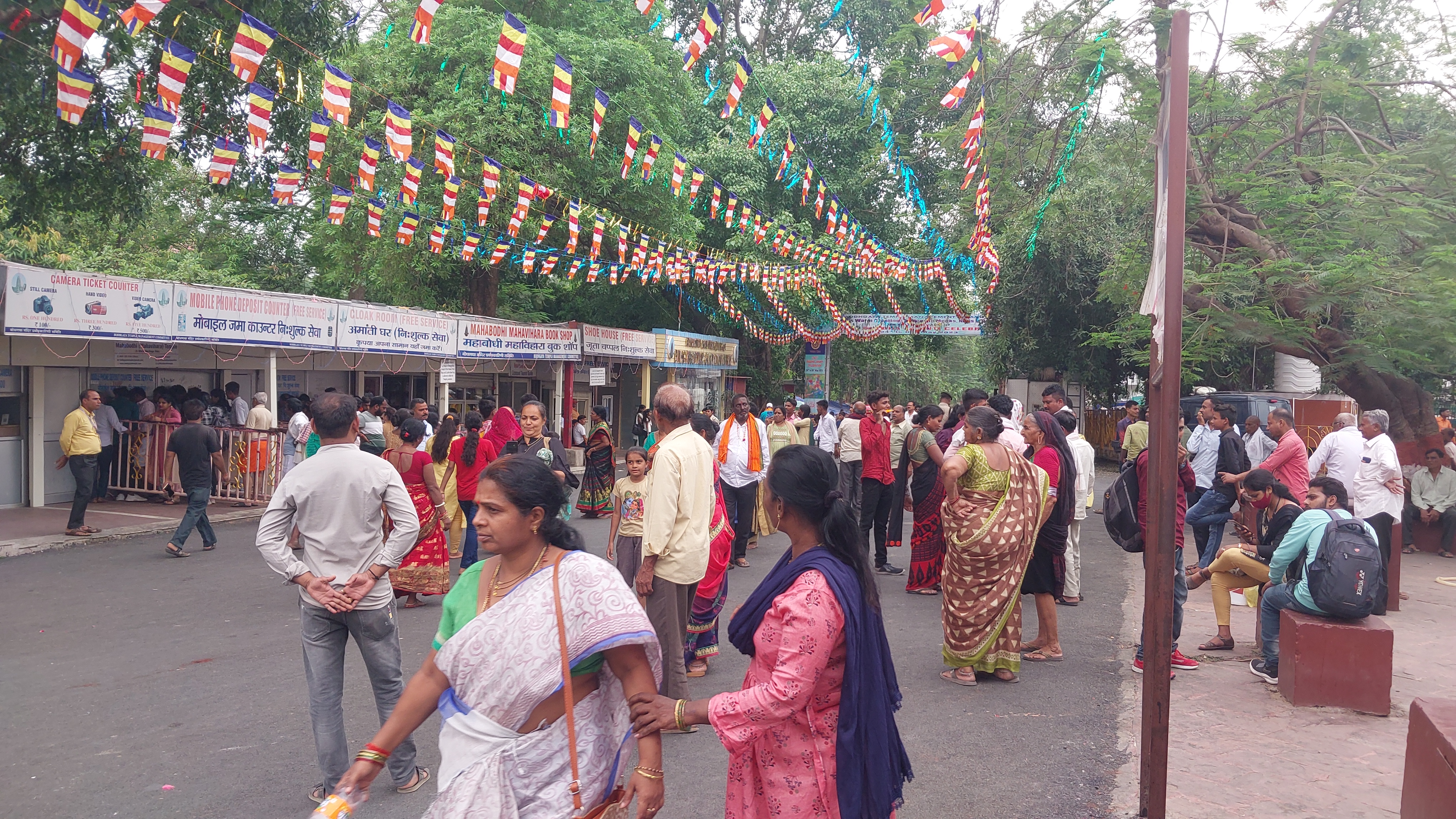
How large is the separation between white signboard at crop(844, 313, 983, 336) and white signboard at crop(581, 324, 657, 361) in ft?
27.9

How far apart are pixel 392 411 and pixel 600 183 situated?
397 inches

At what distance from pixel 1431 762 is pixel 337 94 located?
8.71 meters

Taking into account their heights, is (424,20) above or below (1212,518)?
above

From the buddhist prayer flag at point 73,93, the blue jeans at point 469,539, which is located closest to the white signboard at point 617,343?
the blue jeans at point 469,539

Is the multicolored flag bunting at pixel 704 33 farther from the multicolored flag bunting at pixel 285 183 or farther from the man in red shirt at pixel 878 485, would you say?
the multicolored flag bunting at pixel 285 183

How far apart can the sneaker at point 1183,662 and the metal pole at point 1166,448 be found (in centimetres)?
292

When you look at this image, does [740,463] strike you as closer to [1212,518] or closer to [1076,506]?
[1076,506]

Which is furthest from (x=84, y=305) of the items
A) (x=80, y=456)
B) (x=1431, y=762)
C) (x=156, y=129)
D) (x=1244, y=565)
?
(x=1431, y=762)

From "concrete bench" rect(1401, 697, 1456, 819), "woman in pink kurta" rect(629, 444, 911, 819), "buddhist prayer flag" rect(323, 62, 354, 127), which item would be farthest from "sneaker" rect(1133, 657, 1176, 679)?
"buddhist prayer flag" rect(323, 62, 354, 127)

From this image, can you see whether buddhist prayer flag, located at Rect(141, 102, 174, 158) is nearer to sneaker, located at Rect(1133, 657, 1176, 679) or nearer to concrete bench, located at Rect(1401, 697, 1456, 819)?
sneaker, located at Rect(1133, 657, 1176, 679)

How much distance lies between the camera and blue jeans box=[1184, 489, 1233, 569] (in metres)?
8.70

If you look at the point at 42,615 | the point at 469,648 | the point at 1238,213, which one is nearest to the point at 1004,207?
the point at 1238,213

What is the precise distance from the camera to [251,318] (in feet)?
40.0

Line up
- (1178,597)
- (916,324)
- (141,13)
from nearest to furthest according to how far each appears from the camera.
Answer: (141,13) < (1178,597) < (916,324)
